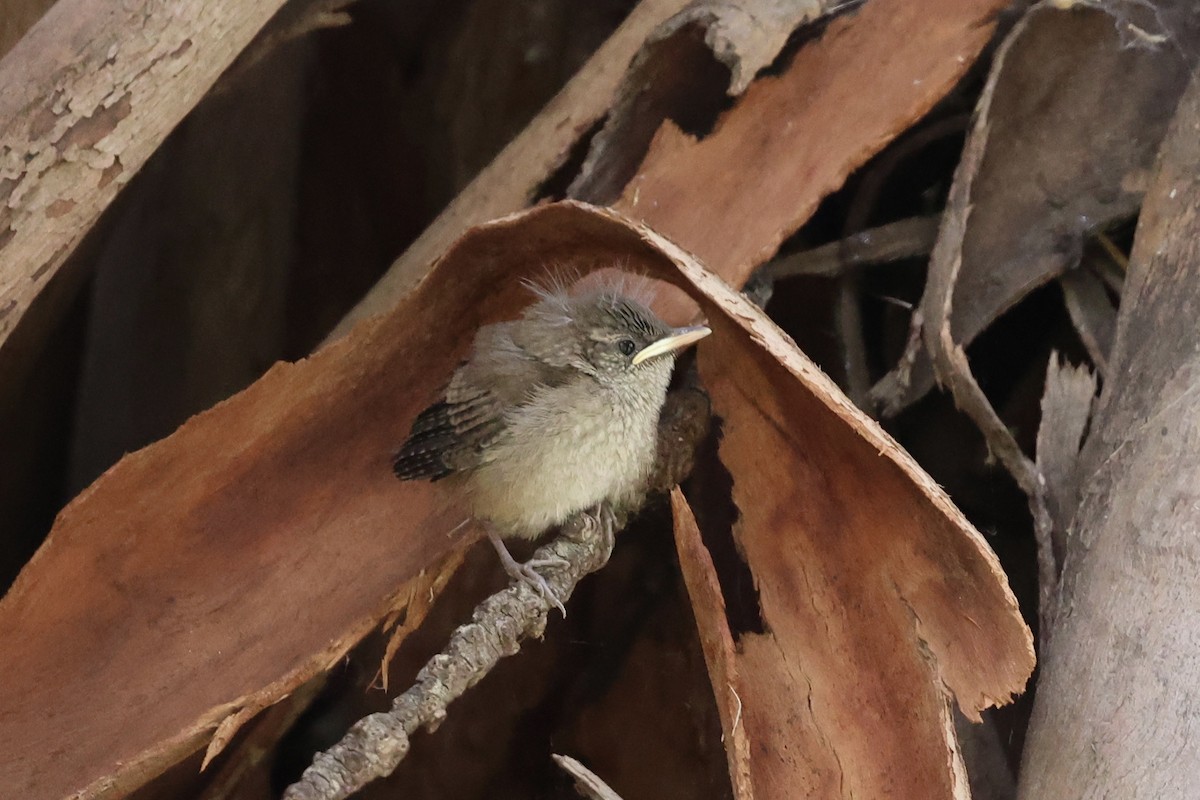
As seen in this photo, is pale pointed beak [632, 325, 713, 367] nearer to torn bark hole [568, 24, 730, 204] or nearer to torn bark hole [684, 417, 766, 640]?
torn bark hole [684, 417, 766, 640]

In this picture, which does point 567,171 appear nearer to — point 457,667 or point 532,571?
point 532,571

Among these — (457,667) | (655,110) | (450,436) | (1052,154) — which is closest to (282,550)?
(450,436)

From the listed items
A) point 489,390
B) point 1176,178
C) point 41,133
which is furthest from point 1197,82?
point 41,133

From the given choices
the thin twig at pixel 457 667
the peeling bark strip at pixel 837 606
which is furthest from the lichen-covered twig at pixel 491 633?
the peeling bark strip at pixel 837 606

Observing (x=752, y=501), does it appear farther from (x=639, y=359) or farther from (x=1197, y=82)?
(x=1197, y=82)

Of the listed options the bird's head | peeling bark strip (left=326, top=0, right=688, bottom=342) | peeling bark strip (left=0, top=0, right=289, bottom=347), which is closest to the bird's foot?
the bird's head
